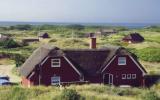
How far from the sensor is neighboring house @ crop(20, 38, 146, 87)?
147 feet

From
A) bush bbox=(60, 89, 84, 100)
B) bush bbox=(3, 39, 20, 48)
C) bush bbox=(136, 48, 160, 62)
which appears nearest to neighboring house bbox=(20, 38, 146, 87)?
bush bbox=(60, 89, 84, 100)

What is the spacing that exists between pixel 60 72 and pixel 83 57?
323 cm

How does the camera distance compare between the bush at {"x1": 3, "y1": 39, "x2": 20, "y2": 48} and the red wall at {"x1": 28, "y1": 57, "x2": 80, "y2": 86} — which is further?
the bush at {"x1": 3, "y1": 39, "x2": 20, "y2": 48}

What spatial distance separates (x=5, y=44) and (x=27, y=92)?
82146 mm

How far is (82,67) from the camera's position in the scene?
45719mm

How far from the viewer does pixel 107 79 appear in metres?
46.8

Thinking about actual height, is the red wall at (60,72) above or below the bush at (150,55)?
above

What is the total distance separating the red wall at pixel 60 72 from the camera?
146ft

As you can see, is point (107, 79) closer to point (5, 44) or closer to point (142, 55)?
point (142, 55)

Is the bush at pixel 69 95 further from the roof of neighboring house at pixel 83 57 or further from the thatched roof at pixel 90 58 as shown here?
the thatched roof at pixel 90 58

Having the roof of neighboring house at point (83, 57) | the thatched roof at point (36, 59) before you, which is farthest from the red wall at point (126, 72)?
the thatched roof at point (36, 59)

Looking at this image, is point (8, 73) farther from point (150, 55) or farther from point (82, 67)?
point (150, 55)

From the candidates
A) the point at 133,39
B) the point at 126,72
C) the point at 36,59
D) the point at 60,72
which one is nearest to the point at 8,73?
the point at 36,59

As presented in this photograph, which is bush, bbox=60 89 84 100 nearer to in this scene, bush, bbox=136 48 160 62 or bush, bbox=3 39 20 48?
bush, bbox=136 48 160 62
